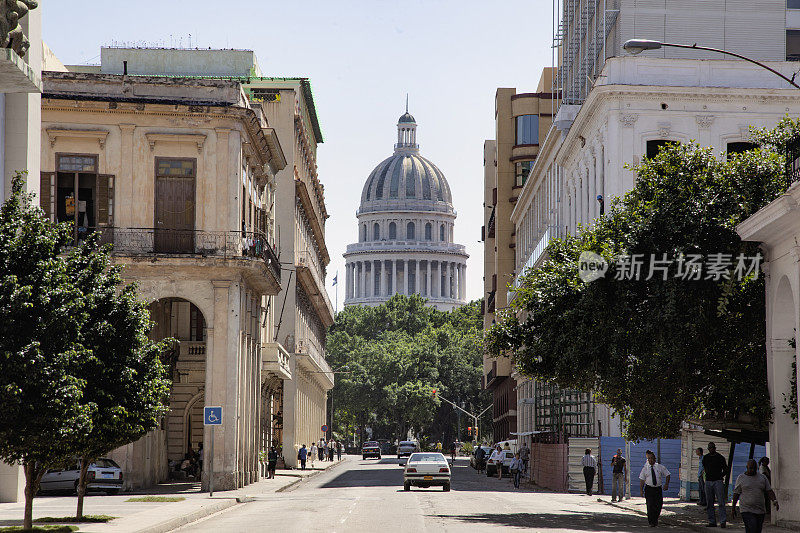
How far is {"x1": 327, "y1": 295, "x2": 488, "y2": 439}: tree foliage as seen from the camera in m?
121

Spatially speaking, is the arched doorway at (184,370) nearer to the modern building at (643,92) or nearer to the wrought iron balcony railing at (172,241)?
the wrought iron balcony railing at (172,241)

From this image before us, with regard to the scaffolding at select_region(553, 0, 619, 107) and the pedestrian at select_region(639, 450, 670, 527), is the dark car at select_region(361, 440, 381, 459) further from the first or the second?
the pedestrian at select_region(639, 450, 670, 527)

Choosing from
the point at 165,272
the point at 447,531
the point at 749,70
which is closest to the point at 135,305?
the point at 447,531

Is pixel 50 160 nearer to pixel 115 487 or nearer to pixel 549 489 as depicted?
pixel 115 487

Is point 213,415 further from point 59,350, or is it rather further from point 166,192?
point 59,350

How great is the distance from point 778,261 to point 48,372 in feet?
51.0

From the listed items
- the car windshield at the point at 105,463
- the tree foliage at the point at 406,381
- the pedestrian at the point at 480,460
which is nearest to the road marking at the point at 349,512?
the car windshield at the point at 105,463

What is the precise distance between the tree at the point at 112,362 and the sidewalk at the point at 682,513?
1204 centimetres

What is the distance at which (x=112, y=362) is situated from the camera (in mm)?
22719

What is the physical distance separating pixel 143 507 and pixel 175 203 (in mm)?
13598

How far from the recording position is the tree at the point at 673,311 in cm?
2675

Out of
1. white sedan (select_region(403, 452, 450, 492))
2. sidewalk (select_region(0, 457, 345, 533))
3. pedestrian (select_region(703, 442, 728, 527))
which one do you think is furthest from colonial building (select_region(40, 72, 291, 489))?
pedestrian (select_region(703, 442, 728, 527))

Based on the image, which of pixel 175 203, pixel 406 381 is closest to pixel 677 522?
pixel 175 203

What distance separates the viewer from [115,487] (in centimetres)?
3622
